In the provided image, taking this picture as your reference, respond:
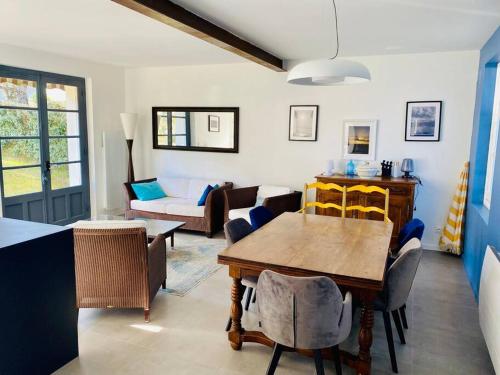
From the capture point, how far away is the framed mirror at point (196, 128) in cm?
620

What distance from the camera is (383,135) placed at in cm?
529

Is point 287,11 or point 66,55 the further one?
point 66,55

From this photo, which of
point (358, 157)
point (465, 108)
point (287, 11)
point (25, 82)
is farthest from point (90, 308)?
point (465, 108)

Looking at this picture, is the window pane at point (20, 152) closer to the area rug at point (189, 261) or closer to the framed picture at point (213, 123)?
A: the area rug at point (189, 261)

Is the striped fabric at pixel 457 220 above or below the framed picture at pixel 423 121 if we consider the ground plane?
below

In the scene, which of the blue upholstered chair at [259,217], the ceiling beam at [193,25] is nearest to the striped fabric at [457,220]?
the blue upholstered chair at [259,217]

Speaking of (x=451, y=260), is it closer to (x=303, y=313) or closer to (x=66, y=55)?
(x=303, y=313)

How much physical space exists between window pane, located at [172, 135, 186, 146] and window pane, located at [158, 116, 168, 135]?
0.67 ft

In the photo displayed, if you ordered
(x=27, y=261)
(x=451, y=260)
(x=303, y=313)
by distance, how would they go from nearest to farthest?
(x=303, y=313) < (x=27, y=261) < (x=451, y=260)

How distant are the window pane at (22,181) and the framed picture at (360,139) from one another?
14.3ft

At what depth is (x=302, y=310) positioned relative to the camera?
201 centimetres

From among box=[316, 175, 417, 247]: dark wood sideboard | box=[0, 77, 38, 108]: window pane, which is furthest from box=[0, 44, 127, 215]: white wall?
box=[316, 175, 417, 247]: dark wood sideboard

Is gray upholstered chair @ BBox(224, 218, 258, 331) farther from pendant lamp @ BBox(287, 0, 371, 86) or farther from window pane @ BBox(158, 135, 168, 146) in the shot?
window pane @ BBox(158, 135, 168, 146)

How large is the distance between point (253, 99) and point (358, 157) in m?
1.82
